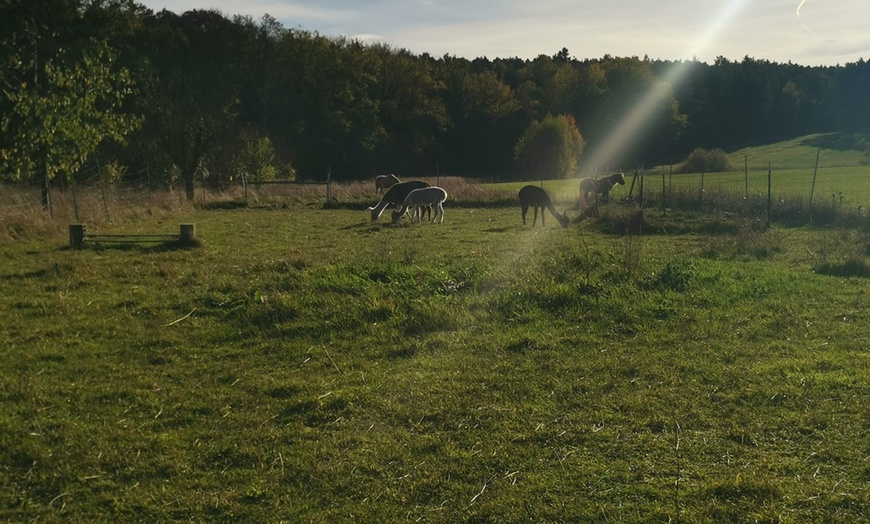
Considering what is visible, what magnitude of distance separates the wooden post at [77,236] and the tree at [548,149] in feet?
161

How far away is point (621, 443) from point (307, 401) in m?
2.36

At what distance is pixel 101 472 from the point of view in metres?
4.14

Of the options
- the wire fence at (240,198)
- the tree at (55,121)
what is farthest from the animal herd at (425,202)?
the tree at (55,121)

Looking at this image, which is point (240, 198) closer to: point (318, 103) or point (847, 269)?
point (847, 269)

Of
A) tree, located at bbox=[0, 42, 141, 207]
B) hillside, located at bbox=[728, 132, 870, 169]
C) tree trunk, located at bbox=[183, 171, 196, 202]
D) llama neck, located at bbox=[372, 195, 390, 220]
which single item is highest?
hillside, located at bbox=[728, 132, 870, 169]

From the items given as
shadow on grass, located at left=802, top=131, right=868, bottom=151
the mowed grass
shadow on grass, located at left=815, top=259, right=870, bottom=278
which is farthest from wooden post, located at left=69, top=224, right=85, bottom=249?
shadow on grass, located at left=802, top=131, right=868, bottom=151

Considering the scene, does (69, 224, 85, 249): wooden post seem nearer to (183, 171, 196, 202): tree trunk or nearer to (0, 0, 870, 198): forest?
(0, 0, 870, 198): forest

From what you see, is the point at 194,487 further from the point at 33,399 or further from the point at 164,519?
the point at 33,399

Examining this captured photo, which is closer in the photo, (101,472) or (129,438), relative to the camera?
(101,472)

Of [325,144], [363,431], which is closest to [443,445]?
[363,431]

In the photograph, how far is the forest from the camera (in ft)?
50.0

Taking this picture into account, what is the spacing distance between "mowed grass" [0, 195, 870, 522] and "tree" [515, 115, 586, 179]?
50708mm

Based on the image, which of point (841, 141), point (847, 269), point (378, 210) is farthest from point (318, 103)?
point (841, 141)

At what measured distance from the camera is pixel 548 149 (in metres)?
60.7
